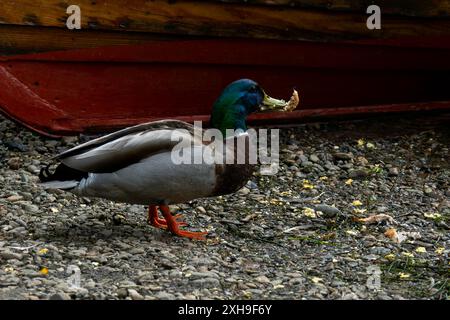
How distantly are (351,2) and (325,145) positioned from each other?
1.13 m

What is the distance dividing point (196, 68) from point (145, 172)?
2.29 metres

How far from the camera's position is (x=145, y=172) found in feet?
17.4

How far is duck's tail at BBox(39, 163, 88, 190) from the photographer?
5445 mm

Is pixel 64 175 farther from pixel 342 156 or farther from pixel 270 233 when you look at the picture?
pixel 342 156

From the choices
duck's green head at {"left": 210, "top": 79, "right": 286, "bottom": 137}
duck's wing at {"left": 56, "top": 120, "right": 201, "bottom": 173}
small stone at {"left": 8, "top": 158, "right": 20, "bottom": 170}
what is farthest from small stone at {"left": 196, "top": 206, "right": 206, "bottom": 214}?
small stone at {"left": 8, "top": 158, "right": 20, "bottom": 170}

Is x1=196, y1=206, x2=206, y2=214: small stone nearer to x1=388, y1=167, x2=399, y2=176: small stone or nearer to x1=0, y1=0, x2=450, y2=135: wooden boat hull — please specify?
x1=0, y1=0, x2=450, y2=135: wooden boat hull

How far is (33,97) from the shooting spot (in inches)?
279

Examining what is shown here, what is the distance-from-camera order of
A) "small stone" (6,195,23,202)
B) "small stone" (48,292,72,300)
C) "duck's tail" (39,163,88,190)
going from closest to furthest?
1. "small stone" (48,292,72,300)
2. "duck's tail" (39,163,88,190)
3. "small stone" (6,195,23,202)

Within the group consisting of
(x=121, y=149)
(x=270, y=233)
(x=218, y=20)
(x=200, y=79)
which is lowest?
(x=270, y=233)

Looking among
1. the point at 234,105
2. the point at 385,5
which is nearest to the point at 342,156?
the point at 385,5

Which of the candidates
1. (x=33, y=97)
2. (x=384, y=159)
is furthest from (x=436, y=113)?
(x=33, y=97)

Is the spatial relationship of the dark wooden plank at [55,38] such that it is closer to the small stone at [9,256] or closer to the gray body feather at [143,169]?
the gray body feather at [143,169]

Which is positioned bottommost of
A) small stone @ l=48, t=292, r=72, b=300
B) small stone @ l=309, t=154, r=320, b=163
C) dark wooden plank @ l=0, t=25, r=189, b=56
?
small stone @ l=48, t=292, r=72, b=300

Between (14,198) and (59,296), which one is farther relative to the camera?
(14,198)
